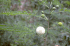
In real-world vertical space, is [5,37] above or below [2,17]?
below

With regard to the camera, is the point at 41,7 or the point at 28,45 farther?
the point at 41,7

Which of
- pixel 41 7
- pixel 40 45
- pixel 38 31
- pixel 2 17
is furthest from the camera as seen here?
pixel 41 7

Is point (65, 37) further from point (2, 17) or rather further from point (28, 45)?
point (2, 17)

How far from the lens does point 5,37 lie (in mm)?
1299

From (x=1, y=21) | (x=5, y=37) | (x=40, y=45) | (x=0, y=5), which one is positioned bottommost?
(x=40, y=45)

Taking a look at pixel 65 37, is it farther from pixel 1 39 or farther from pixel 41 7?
pixel 1 39

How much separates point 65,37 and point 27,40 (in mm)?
687

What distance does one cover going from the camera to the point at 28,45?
3.79 ft

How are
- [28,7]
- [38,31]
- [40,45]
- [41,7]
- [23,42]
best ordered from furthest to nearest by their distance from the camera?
[28,7] < [41,7] < [40,45] < [23,42] < [38,31]

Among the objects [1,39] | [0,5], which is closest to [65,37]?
[1,39]

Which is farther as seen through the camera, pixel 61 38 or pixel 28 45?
pixel 61 38

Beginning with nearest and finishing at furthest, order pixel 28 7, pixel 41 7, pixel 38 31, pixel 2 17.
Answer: pixel 38 31 → pixel 2 17 → pixel 41 7 → pixel 28 7

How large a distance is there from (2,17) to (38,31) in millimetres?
758

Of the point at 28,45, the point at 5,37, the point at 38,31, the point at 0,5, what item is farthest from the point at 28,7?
the point at 38,31
